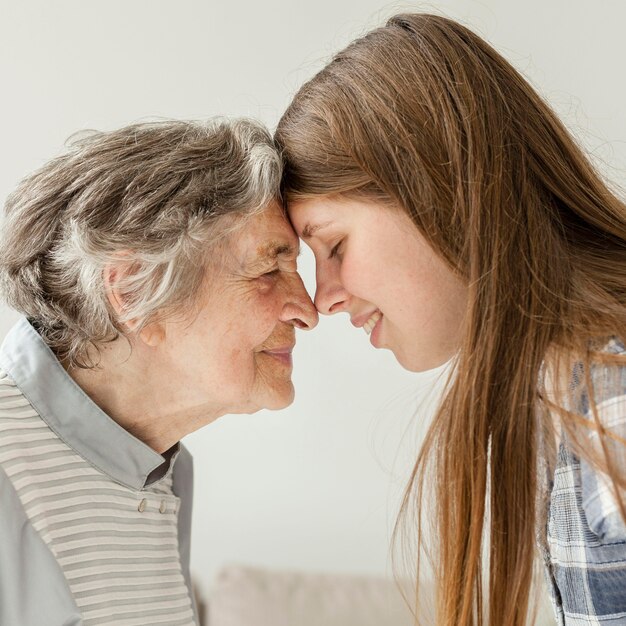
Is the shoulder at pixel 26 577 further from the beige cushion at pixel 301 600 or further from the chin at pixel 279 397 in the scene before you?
the beige cushion at pixel 301 600

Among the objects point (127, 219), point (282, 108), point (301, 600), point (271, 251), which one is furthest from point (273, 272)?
point (301, 600)

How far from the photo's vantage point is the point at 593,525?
3.56 ft

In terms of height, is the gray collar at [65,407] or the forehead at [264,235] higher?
the forehead at [264,235]

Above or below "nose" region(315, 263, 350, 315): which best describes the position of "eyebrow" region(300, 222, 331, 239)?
above

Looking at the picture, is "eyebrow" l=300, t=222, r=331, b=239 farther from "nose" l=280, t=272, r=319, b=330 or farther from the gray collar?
the gray collar

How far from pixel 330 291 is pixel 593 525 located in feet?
1.87

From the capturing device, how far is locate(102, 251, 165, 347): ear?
1.43 m

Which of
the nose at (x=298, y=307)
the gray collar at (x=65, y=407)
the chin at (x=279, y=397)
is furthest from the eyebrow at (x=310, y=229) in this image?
the gray collar at (x=65, y=407)

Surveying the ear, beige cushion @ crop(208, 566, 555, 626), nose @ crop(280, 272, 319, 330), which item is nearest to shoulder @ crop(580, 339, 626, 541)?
nose @ crop(280, 272, 319, 330)

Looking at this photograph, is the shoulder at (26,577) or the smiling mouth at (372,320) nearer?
the shoulder at (26,577)

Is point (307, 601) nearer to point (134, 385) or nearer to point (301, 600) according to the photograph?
point (301, 600)

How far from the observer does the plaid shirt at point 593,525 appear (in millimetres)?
1062

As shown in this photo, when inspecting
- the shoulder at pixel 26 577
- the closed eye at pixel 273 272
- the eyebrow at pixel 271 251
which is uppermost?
the eyebrow at pixel 271 251

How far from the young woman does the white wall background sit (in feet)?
2.81
